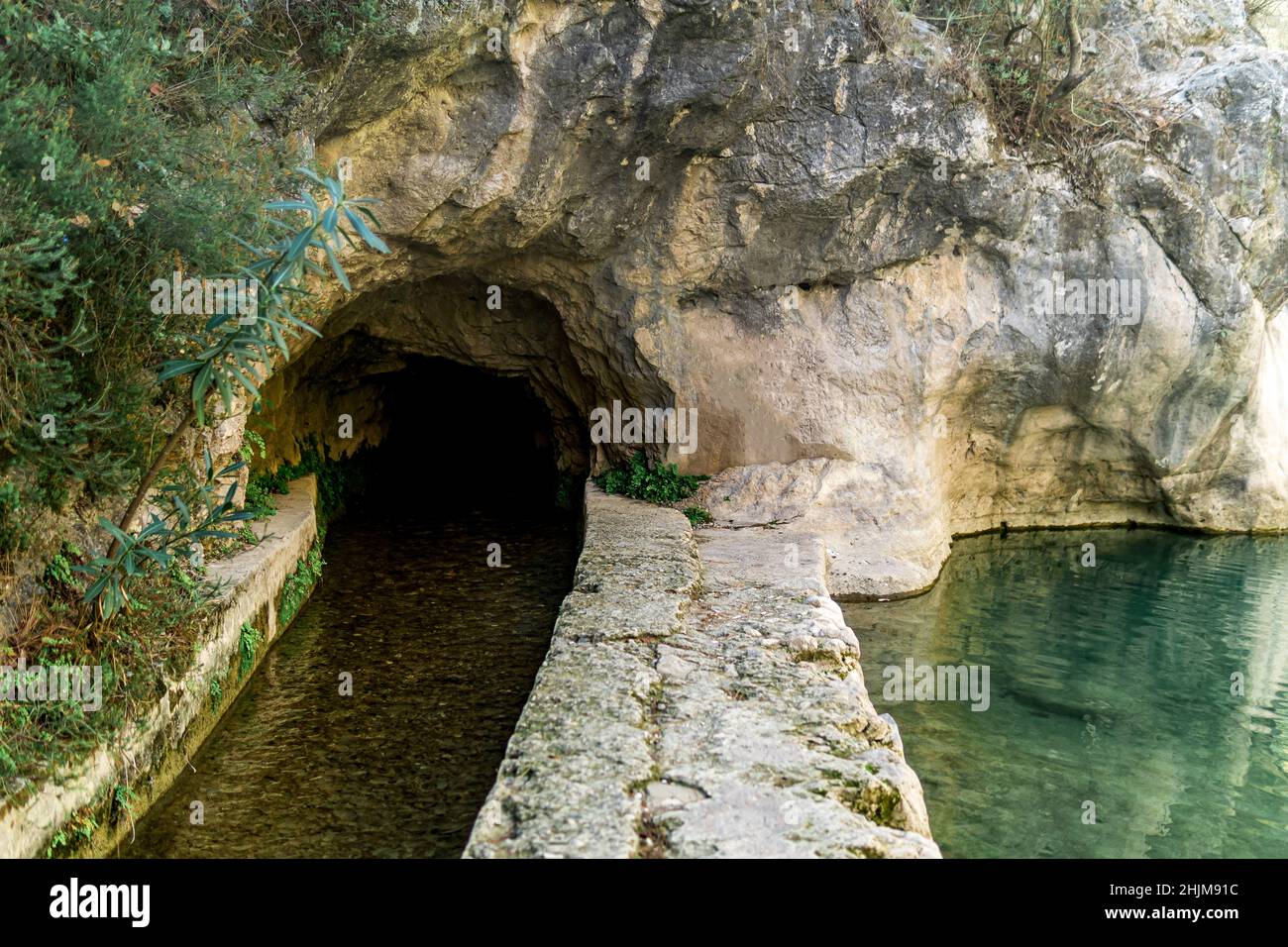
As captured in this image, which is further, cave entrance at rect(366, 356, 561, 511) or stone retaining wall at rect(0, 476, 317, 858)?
cave entrance at rect(366, 356, 561, 511)

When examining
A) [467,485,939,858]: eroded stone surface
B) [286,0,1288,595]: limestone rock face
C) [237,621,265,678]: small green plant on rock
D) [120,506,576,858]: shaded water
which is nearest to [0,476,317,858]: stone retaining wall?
[237,621,265,678]: small green plant on rock

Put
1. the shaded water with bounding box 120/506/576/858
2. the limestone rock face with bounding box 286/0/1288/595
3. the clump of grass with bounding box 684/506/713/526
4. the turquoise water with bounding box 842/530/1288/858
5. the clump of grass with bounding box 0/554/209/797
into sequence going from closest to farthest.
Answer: the clump of grass with bounding box 0/554/209/797 → the shaded water with bounding box 120/506/576/858 → the turquoise water with bounding box 842/530/1288/858 → the limestone rock face with bounding box 286/0/1288/595 → the clump of grass with bounding box 684/506/713/526

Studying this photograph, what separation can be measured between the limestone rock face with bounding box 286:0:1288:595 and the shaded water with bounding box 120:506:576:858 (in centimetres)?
285

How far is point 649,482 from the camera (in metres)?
12.2

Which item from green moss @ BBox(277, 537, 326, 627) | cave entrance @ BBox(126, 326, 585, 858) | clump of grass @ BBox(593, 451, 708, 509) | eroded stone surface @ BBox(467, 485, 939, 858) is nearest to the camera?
eroded stone surface @ BBox(467, 485, 939, 858)

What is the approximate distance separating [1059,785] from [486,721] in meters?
3.88

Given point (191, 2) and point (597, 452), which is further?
point (597, 452)

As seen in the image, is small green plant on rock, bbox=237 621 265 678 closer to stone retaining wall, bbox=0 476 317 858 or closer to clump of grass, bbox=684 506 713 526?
stone retaining wall, bbox=0 476 317 858

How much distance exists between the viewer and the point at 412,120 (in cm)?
912

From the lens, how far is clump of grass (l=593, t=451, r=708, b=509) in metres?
12.0

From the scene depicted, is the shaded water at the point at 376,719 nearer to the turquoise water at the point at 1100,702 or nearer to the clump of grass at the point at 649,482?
the clump of grass at the point at 649,482

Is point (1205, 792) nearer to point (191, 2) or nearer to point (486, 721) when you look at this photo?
point (486, 721)

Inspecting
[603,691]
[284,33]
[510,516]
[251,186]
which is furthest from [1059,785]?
[510,516]

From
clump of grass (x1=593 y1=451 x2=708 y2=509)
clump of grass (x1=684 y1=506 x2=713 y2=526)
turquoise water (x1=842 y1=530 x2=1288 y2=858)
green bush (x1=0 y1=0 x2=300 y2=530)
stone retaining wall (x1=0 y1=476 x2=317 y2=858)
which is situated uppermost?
green bush (x1=0 y1=0 x2=300 y2=530)
